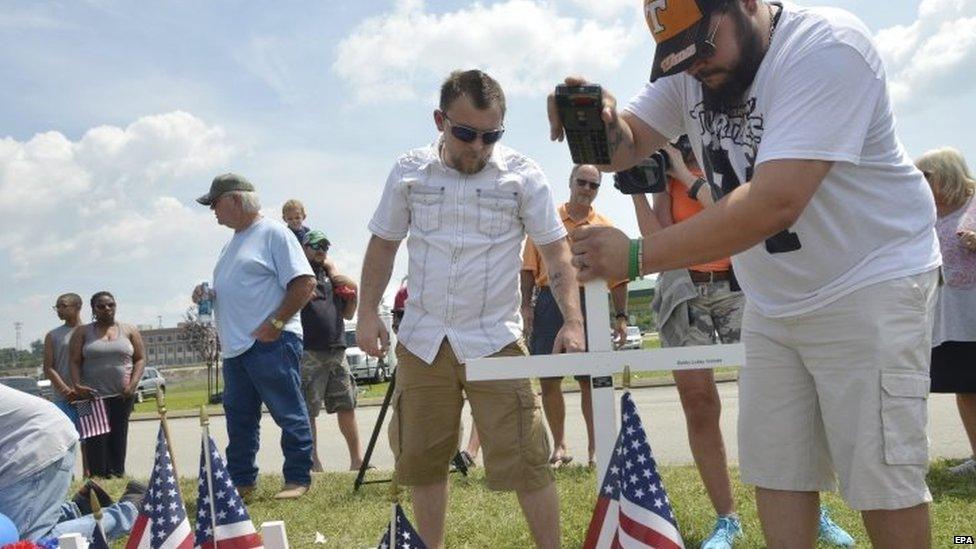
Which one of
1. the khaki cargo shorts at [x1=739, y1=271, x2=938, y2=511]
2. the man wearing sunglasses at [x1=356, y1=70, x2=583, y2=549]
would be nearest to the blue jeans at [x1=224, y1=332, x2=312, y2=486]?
the man wearing sunglasses at [x1=356, y1=70, x2=583, y2=549]

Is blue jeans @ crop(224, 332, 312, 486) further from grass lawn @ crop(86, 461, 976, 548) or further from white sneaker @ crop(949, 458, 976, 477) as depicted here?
white sneaker @ crop(949, 458, 976, 477)

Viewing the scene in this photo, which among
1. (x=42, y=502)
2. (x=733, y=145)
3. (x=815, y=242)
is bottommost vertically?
(x=42, y=502)

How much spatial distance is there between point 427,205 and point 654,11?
60.7 inches

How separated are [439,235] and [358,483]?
2.70 m

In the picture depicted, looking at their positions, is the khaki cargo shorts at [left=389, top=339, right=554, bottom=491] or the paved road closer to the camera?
the khaki cargo shorts at [left=389, top=339, right=554, bottom=491]

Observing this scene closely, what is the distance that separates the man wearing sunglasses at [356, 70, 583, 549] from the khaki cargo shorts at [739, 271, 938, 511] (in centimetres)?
101

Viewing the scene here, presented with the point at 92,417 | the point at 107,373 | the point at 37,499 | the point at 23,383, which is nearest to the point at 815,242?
the point at 37,499

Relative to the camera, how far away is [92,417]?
25.3 ft

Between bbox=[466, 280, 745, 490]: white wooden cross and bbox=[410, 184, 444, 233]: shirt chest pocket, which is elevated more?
bbox=[410, 184, 444, 233]: shirt chest pocket

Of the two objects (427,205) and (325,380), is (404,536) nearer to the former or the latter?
(427,205)

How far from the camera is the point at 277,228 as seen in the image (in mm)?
5652

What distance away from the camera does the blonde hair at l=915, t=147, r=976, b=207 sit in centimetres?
491

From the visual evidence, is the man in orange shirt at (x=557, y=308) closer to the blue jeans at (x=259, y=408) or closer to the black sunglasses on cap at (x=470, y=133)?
the blue jeans at (x=259, y=408)

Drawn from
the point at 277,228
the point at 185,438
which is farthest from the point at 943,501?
the point at 185,438
